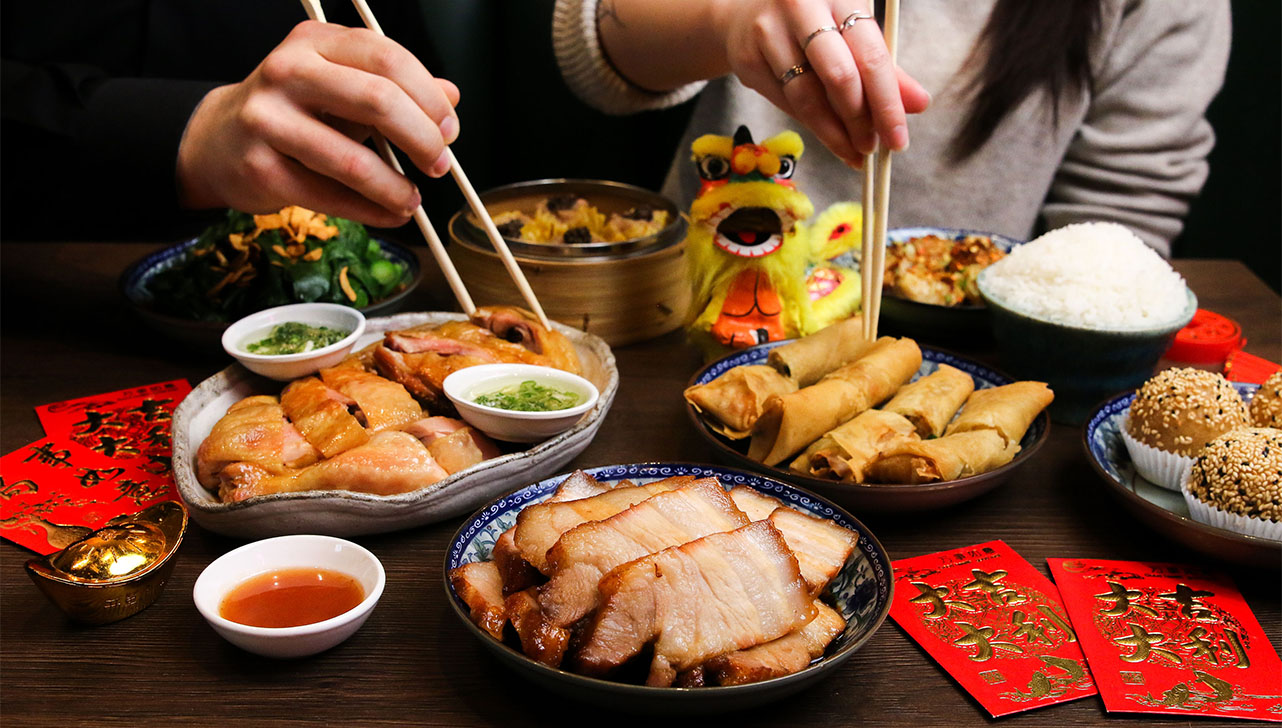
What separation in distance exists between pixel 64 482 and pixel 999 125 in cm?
348

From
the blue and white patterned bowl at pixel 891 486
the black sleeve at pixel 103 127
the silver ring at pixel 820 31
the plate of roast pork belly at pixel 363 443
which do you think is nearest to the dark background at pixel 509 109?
the black sleeve at pixel 103 127

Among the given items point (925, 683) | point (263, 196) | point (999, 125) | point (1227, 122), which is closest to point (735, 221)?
point (263, 196)

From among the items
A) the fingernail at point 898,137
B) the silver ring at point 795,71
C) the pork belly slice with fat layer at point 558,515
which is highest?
the silver ring at point 795,71

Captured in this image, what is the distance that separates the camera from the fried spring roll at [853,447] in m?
1.65

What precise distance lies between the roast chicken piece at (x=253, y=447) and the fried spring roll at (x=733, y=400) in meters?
0.79

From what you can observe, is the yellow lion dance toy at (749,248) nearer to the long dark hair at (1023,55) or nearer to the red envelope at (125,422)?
the red envelope at (125,422)

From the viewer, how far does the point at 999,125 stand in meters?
3.60

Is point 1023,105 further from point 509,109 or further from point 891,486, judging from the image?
point 891,486

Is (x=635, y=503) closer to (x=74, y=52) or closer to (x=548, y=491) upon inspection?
(x=548, y=491)

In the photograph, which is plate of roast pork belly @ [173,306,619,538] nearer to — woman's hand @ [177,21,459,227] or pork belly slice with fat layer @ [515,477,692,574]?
pork belly slice with fat layer @ [515,477,692,574]

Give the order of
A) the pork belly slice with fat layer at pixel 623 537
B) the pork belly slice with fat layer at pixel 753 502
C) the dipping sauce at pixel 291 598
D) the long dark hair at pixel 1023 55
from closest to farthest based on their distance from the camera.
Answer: the pork belly slice with fat layer at pixel 623 537 < the dipping sauce at pixel 291 598 < the pork belly slice with fat layer at pixel 753 502 < the long dark hair at pixel 1023 55

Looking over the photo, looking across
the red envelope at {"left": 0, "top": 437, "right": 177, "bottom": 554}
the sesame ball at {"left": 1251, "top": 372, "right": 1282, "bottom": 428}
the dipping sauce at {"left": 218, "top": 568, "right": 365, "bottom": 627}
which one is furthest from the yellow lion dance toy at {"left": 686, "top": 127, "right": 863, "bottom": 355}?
the red envelope at {"left": 0, "top": 437, "right": 177, "bottom": 554}

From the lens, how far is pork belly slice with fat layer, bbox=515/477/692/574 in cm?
127

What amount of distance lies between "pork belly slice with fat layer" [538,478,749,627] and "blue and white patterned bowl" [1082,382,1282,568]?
0.77m
